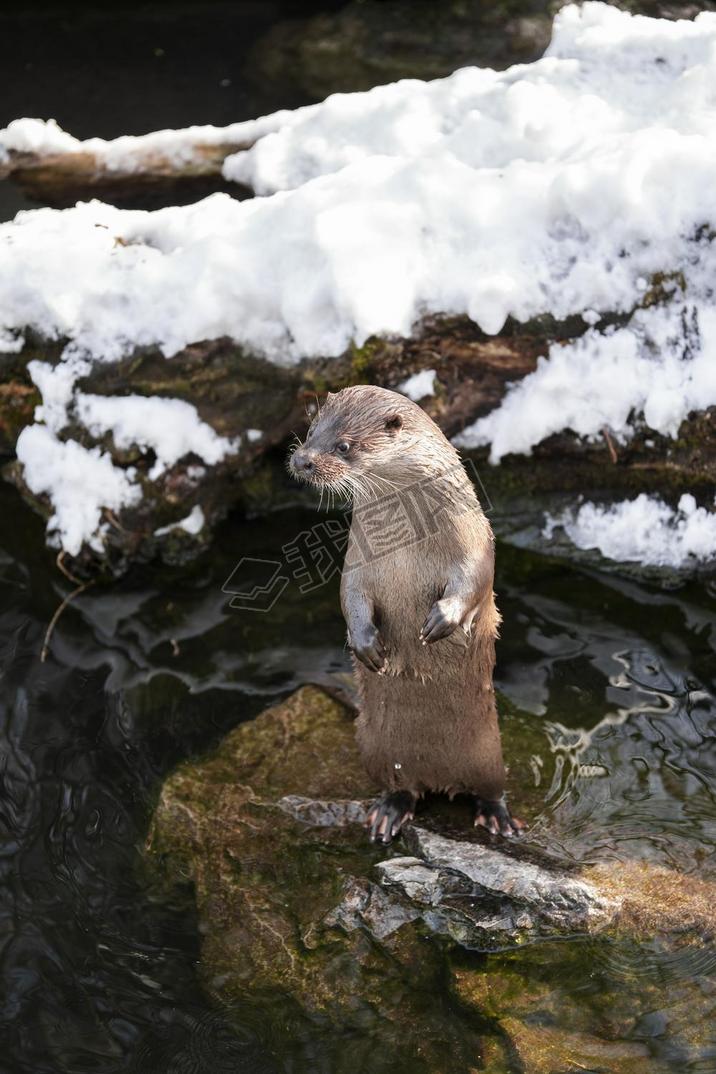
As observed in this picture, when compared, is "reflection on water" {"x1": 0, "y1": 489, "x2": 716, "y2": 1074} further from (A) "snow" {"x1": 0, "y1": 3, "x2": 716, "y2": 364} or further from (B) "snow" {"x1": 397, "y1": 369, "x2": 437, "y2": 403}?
(A) "snow" {"x1": 0, "y1": 3, "x2": 716, "y2": 364}

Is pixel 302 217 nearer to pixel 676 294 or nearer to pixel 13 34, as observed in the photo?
pixel 676 294

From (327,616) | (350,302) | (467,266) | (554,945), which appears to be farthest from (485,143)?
(554,945)

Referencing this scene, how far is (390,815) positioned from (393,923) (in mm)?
370

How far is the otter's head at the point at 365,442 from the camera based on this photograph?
308cm

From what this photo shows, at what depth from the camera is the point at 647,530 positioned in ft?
15.3

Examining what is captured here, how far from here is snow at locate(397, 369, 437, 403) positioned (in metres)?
4.67

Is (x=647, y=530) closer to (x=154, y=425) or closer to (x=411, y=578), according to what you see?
(x=411, y=578)

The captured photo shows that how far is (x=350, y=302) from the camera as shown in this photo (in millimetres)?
4578

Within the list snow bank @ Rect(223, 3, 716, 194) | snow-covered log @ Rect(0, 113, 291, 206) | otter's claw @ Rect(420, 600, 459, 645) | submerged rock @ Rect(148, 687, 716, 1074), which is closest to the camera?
otter's claw @ Rect(420, 600, 459, 645)

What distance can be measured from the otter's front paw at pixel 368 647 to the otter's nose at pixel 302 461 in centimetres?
47

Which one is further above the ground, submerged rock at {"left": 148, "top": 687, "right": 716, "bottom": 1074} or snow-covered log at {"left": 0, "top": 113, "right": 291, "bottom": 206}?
snow-covered log at {"left": 0, "top": 113, "right": 291, "bottom": 206}

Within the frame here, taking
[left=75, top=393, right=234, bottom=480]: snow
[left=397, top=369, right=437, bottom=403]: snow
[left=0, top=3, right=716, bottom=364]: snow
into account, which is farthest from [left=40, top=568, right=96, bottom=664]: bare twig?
[left=397, top=369, right=437, bottom=403]: snow

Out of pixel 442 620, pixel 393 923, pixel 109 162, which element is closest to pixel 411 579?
pixel 442 620

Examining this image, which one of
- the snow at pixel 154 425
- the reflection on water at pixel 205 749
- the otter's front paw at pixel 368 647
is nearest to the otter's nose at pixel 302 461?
the otter's front paw at pixel 368 647
